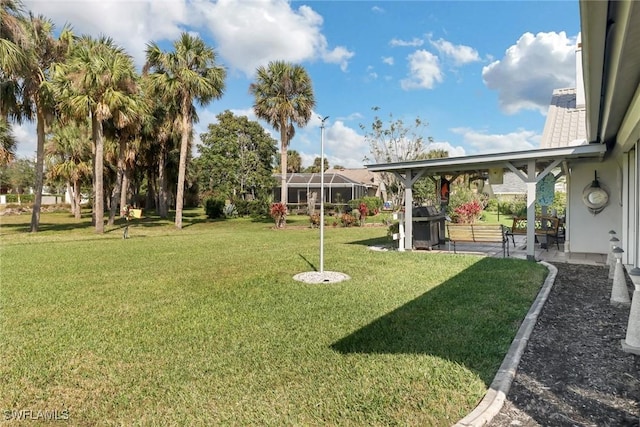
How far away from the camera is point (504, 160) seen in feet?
29.1

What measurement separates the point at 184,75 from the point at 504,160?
15.7 m

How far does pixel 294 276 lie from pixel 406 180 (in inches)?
199

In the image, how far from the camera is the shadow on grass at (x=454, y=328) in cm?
361

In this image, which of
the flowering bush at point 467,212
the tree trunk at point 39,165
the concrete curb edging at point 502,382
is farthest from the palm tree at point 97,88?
the concrete curb edging at point 502,382

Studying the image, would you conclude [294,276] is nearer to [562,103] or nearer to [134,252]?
[134,252]

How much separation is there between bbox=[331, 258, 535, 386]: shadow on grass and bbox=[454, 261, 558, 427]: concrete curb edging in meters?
0.06

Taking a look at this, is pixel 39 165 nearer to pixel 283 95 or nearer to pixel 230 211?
pixel 283 95

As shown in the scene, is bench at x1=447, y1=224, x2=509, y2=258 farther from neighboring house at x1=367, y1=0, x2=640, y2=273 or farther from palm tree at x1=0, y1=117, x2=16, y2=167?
palm tree at x1=0, y1=117, x2=16, y2=167

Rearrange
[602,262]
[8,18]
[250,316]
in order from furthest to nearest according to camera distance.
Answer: [8,18]
[602,262]
[250,316]

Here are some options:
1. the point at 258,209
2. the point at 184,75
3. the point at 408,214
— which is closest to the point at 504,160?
the point at 408,214

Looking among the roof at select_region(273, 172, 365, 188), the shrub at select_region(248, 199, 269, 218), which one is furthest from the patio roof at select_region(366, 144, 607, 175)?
the roof at select_region(273, 172, 365, 188)

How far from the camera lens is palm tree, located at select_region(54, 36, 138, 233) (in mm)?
15359

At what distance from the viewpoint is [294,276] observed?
7.35 m

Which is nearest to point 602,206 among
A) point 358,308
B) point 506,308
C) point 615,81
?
point 506,308
